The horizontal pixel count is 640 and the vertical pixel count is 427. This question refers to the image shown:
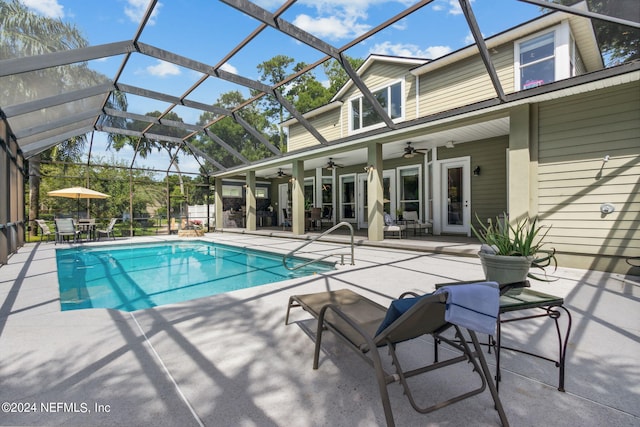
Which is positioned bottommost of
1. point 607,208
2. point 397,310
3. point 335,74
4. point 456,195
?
point 397,310

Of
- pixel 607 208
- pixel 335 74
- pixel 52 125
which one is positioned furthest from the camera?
pixel 335 74

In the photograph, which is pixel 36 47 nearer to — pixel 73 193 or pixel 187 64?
pixel 187 64

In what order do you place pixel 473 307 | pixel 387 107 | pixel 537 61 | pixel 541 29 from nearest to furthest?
pixel 473 307 < pixel 541 29 < pixel 537 61 < pixel 387 107

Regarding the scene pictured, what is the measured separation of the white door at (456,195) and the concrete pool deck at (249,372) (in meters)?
5.66

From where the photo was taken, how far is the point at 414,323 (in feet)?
4.91

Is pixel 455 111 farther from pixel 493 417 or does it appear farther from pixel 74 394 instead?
pixel 74 394

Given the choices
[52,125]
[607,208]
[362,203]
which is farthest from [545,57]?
[52,125]

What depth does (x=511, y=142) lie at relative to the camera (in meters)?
5.46

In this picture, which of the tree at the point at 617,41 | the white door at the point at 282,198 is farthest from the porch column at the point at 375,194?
the tree at the point at 617,41

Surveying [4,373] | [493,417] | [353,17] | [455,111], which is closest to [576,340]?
[493,417]

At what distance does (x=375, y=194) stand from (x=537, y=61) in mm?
4978

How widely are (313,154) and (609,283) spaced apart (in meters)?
7.66

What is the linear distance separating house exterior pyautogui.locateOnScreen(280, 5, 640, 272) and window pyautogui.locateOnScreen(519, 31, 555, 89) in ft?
0.08

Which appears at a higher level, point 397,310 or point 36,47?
point 36,47
